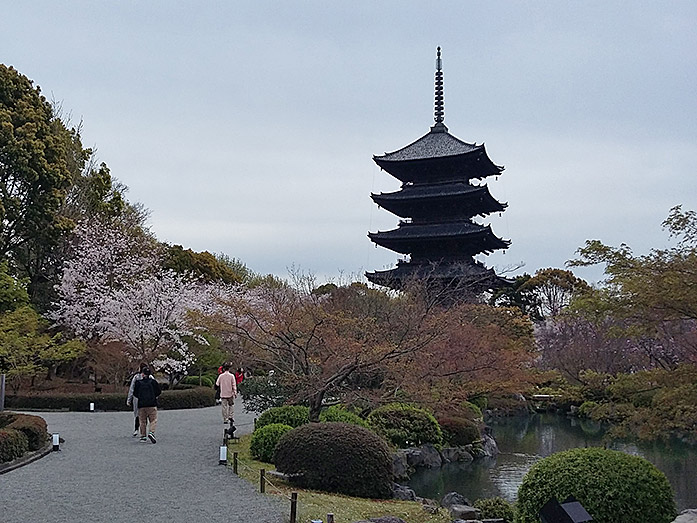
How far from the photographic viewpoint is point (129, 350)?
25812 mm

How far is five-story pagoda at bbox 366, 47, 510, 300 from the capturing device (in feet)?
103

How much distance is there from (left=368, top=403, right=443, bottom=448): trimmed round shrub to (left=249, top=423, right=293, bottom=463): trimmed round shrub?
4.14m

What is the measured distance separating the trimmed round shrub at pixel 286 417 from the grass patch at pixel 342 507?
2860mm

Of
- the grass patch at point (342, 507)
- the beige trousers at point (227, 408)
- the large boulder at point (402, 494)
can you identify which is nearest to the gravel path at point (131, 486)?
the grass patch at point (342, 507)

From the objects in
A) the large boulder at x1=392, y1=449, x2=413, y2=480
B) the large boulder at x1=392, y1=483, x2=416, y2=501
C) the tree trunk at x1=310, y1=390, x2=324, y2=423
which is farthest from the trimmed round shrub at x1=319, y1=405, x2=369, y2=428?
the large boulder at x1=392, y1=483, x2=416, y2=501

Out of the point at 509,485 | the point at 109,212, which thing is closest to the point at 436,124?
the point at 109,212

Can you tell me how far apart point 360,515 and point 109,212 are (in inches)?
939

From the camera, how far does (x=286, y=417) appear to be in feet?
48.4

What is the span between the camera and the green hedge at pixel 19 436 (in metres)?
11.9

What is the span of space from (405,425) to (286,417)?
4.43 m

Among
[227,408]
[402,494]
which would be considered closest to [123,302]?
[227,408]

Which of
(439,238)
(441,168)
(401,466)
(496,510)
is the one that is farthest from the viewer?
(441,168)

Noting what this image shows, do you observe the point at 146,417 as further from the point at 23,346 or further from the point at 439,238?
the point at 439,238

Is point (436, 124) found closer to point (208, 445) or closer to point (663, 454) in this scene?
point (663, 454)
